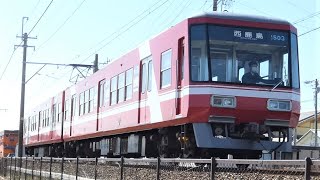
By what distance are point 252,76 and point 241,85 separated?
40cm

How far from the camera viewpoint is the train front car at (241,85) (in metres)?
10.9

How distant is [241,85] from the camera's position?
437 inches

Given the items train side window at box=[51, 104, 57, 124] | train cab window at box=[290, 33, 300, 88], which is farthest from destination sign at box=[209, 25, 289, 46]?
train side window at box=[51, 104, 57, 124]

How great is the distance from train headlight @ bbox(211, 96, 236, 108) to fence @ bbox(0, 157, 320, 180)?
190cm

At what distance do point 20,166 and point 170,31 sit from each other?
44.8 feet

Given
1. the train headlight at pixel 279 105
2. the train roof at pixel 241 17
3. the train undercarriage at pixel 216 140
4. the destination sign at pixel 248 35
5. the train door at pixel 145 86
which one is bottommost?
the train undercarriage at pixel 216 140

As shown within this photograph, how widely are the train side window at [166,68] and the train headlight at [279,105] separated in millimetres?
2252

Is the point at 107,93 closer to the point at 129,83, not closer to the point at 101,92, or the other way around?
the point at 101,92

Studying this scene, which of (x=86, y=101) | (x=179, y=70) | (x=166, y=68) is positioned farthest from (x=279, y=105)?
(x=86, y=101)

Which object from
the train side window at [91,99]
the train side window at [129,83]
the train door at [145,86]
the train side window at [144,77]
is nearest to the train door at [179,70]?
the train door at [145,86]

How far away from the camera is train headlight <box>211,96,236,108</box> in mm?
10888

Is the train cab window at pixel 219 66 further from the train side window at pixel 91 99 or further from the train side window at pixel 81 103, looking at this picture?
the train side window at pixel 81 103

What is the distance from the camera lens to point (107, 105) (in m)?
17.0

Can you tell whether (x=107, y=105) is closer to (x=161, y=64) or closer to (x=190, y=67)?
(x=161, y=64)
